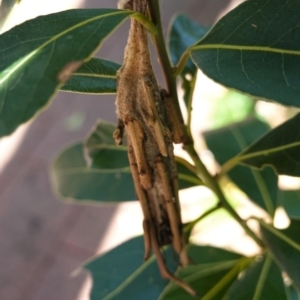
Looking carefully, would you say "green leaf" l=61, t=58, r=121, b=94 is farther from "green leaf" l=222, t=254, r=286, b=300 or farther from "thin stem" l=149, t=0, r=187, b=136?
"green leaf" l=222, t=254, r=286, b=300

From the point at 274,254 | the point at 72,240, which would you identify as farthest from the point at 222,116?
the point at 274,254

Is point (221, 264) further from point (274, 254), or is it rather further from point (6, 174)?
point (6, 174)

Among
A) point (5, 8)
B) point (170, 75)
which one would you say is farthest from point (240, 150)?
point (5, 8)

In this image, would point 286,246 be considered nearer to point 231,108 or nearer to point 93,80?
point 93,80

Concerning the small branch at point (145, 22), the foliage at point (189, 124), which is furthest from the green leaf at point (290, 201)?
the small branch at point (145, 22)

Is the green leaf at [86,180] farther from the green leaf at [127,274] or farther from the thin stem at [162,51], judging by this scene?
the thin stem at [162,51]

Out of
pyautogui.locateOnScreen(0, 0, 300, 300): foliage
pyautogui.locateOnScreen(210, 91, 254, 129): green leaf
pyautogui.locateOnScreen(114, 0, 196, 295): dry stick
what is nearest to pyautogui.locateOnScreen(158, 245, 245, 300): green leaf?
pyautogui.locateOnScreen(0, 0, 300, 300): foliage

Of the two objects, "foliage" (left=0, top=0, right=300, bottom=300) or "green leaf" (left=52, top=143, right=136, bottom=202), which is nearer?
"foliage" (left=0, top=0, right=300, bottom=300)
